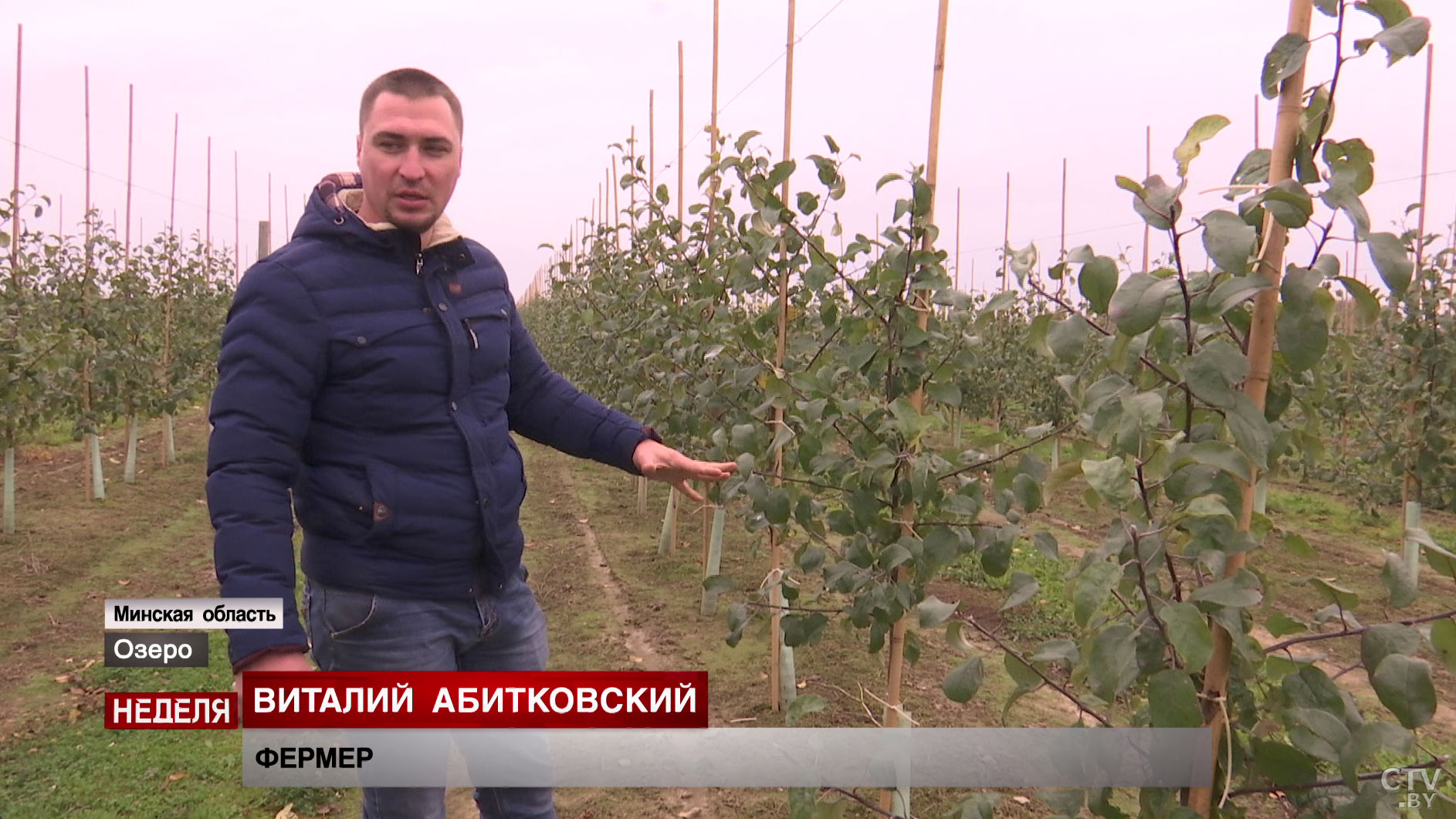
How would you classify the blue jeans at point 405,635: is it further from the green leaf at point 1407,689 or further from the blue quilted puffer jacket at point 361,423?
the green leaf at point 1407,689

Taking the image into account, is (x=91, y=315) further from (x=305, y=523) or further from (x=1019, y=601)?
(x=1019, y=601)

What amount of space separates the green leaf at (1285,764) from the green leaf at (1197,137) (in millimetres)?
823

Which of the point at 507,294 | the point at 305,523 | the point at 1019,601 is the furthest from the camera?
the point at 507,294

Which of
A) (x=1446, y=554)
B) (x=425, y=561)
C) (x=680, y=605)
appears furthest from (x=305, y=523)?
(x=680, y=605)

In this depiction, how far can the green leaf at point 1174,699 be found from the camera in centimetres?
118

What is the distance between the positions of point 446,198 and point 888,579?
1.48 meters

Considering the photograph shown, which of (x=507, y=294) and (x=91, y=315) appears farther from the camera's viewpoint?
(x=91, y=315)

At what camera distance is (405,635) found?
74.1 inches

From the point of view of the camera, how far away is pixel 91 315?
8.98m

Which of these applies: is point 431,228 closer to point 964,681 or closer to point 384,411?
point 384,411

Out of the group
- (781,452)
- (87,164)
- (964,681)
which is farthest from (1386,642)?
(87,164)

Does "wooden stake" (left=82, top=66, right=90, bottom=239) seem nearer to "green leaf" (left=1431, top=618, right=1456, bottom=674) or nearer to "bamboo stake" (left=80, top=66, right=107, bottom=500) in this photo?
"bamboo stake" (left=80, top=66, right=107, bottom=500)

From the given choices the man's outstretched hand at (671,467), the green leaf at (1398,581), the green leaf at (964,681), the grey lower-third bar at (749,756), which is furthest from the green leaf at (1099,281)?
the man's outstretched hand at (671,467)

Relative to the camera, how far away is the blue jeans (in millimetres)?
1857
